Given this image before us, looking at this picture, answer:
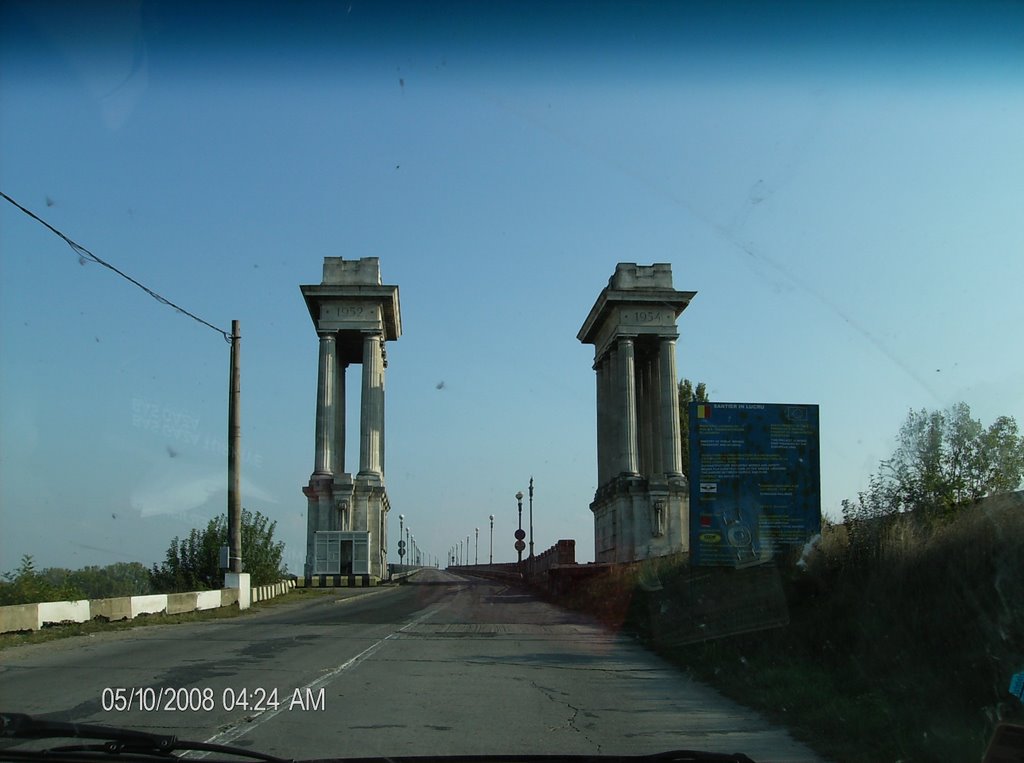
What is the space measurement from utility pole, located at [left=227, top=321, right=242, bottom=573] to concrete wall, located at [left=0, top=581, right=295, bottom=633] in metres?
1.31

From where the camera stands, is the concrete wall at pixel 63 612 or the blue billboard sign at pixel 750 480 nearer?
the blue billboard sign at pixel 750 480

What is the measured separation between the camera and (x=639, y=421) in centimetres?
6969

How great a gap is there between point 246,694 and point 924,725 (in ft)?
21.9

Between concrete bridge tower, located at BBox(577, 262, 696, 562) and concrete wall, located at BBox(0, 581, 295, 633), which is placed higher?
concrete bridge tower, located at BBox(577, 262, 696, 562)

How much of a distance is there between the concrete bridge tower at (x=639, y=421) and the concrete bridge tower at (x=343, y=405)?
1552cm

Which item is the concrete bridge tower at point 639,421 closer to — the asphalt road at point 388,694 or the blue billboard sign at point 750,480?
the blue billboard sign at point 750,480

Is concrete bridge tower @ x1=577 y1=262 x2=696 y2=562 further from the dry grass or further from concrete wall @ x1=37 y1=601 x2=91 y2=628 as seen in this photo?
the dry grass

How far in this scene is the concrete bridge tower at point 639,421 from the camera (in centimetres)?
6153

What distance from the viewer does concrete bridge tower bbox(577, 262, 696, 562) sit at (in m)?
61.5

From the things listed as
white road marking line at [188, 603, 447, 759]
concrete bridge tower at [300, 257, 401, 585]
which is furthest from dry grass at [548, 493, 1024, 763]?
concrete bridge tower at [300, 257, 401, 585]

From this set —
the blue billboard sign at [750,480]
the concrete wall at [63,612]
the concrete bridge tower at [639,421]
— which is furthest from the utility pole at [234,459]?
the concrete bridge tower at [639,421]

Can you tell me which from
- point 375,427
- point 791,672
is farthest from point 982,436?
point 375,427

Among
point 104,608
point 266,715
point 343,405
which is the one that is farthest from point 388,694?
point 343,405

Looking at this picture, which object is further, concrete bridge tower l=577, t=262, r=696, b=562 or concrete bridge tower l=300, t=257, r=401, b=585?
concrete bridge tower l=300, t=257, r=401, b=585
